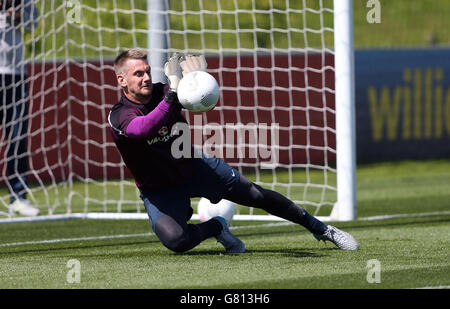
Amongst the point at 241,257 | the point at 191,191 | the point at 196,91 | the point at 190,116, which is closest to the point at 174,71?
the point at 196,91

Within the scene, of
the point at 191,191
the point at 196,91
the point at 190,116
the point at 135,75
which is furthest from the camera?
the point at 190,116

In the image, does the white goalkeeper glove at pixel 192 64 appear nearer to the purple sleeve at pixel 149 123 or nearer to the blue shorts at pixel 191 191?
the purple sleeve at pixel 149 123

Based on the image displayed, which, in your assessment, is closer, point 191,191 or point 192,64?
point 192,64

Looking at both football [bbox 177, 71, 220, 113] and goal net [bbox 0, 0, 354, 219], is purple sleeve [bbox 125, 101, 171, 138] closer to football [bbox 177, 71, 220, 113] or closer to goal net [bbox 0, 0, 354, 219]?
football [bbox 177, 71, 220, 113]

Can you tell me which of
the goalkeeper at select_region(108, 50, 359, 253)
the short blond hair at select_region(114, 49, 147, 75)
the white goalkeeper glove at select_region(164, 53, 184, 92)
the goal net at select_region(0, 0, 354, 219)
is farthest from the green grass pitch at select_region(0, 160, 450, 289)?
the goal net at select_region(0, 0, 354, 219)

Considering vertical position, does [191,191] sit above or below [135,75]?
below

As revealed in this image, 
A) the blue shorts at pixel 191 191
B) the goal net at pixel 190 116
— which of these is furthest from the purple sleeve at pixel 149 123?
the goal net at pixel 190 116

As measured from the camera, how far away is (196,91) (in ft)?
20.8

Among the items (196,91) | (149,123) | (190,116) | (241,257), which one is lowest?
(241,257)

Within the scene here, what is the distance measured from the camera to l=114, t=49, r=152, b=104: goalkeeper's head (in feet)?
22.9

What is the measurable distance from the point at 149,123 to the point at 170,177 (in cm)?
71

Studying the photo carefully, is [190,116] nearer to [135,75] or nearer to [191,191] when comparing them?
[191,191]

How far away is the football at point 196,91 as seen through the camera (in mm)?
6344

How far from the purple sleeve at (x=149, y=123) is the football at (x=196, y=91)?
0.46 feet
